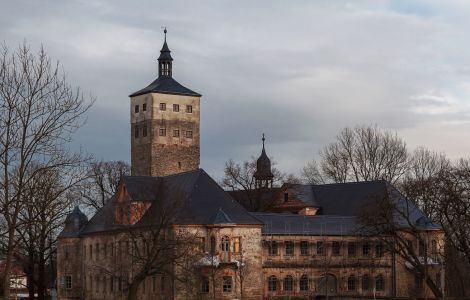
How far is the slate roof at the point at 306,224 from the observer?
7075 cm

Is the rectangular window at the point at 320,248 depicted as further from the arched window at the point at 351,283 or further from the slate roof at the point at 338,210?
the arched window at the point at 351,283

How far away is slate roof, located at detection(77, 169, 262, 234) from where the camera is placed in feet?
215

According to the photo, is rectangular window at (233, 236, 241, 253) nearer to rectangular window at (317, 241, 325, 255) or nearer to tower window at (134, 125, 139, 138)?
rectangular window at (317, 241, 325, 255)

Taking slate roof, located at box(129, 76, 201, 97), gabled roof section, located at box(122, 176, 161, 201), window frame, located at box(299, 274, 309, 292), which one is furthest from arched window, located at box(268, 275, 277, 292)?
slate roof, located at box(129, 76, 201, 97)

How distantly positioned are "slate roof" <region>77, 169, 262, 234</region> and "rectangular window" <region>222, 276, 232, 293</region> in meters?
3.84

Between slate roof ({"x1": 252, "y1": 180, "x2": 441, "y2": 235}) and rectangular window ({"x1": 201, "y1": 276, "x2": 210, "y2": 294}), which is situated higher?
slate roof ({"x1": 252, "y1": 180, "x2": 441, "y2": 235})

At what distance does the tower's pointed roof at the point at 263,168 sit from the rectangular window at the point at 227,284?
2904cm

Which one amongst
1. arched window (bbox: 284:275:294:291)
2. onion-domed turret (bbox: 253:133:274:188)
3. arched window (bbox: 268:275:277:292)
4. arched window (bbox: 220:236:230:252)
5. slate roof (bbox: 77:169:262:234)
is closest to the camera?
arched window (bbox: 220:236:230:252)

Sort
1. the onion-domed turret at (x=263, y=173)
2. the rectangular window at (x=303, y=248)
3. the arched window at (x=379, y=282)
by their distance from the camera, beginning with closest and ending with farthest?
the rectangular window at (x=303, y=248), the arched window at (x=379, y=282), the onion-domed turret at (x=263, y=173)

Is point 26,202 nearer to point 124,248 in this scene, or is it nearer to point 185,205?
point 185,205

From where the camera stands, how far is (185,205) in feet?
217

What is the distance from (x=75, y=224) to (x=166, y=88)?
24.1 m

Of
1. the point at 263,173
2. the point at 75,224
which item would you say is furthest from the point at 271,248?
the point at 263,173

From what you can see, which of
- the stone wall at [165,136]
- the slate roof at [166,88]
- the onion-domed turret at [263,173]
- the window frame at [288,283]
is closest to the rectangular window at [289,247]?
the window frame at [288,283]
